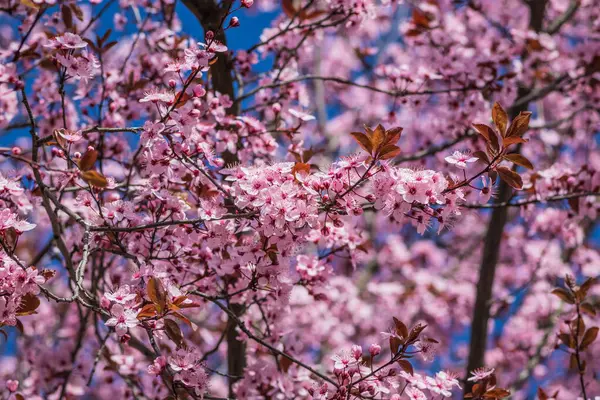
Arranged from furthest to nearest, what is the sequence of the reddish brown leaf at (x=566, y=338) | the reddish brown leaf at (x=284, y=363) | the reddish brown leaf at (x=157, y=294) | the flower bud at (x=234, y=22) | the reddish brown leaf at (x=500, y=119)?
the reddish brown leaf at (x=284, y=363) → the reddish brown leaf at (x=566, y=338) → the flower bud at (x=234, y=22) → the reddish brown leaf at (x=500, y=119) → the reddish brown leaf at (x=157, y=294)

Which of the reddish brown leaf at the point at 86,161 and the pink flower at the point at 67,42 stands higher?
the pink flower at the point at 67,42

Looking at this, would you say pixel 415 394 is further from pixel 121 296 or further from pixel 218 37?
pixel 218 37

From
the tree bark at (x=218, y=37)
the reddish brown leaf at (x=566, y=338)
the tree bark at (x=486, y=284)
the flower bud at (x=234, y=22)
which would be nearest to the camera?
the flower bud at (x=234, y=22)

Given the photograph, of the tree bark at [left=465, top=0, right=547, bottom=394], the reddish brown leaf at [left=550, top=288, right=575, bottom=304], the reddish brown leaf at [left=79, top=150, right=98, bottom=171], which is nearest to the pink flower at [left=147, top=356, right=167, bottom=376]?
the reddish brown leaf at [left=79, top=150, right=98, bottom=171]

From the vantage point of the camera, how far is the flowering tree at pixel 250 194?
2336mm

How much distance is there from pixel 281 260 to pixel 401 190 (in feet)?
2.14

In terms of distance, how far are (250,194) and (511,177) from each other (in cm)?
103

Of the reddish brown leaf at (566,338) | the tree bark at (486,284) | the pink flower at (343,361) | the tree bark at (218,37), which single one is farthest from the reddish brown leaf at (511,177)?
the tree bark at (486,284)

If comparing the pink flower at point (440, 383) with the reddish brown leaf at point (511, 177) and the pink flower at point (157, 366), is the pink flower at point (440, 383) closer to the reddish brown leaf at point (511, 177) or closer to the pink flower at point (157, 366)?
the reddish brown leaf at point (511, 177)

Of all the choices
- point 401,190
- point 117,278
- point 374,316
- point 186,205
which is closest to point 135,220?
point 186,205

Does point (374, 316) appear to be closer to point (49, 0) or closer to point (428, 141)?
point (428, 141)

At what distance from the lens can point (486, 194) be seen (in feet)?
7.98

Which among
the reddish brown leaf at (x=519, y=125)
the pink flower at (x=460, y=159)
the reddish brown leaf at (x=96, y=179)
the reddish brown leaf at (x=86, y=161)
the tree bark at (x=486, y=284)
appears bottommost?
the reddish brown leaf at (x=96, y=179)

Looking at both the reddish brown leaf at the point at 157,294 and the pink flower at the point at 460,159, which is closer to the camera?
the reddish brown leaf at the point at 157,294
